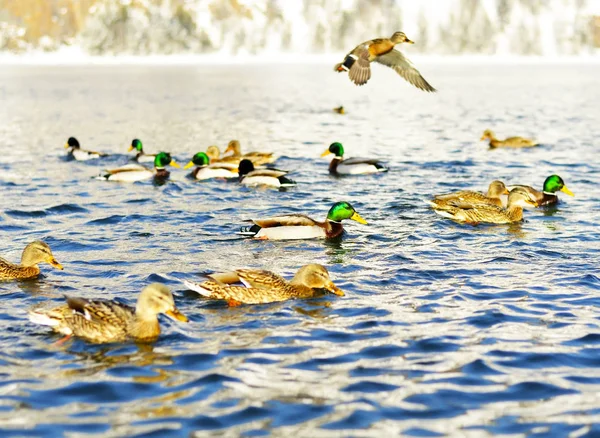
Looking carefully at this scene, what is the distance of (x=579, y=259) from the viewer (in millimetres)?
15289

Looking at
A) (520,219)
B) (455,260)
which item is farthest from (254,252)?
(520,219)

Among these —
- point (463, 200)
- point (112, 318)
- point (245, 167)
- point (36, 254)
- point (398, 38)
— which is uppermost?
point (398, 38)

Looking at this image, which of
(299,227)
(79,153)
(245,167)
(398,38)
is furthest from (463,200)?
(79,153)

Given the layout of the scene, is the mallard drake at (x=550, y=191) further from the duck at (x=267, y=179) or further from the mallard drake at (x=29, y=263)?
the mallard drake at (x=29, y=263)

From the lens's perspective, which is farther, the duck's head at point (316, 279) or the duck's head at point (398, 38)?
the duck's head at point (398, 38)

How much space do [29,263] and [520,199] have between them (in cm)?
986

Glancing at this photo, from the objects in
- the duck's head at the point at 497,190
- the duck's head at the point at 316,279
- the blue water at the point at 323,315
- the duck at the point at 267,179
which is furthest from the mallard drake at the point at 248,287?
the duck at the point at 267,179

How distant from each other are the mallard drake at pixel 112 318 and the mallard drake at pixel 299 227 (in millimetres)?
5774

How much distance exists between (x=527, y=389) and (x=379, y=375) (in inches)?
61.1

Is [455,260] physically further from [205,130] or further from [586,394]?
[205,130]

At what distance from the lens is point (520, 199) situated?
61.3 ft

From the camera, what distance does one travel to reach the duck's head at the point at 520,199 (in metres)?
18.7

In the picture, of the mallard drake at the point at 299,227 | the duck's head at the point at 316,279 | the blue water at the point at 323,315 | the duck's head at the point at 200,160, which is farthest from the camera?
the duck's head at the point at 200,160

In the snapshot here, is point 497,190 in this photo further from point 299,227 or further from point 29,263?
point 29,263
